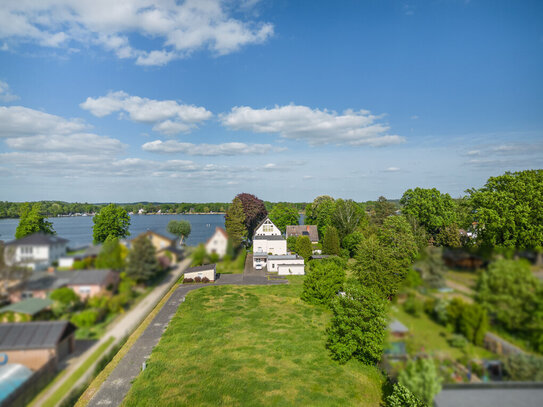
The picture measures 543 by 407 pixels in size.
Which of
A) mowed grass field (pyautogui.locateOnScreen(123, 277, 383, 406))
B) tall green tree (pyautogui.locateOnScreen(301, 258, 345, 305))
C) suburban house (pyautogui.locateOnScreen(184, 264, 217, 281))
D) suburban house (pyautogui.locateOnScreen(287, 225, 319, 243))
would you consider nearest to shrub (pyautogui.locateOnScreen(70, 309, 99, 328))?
mowed grass field (pyautogui.locateOnScreen(123, 277, 383, 406))

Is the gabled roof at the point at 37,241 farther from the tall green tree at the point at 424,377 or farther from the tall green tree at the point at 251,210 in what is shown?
the tall green tree at the point at 251,210

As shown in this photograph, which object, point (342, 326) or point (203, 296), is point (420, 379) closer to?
point (342, 326)

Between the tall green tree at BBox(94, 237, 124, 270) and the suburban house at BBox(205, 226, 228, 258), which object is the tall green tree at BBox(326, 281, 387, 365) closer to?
the suburban house at BBox(205, 226, 228, 258)

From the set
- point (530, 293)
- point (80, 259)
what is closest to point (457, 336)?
point (530, 293)

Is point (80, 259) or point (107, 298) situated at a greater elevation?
point (80, 259)

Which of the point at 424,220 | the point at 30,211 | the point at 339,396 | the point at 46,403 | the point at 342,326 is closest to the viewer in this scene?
the point at 46,403

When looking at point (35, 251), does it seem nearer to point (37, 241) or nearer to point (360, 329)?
point (37, 241)

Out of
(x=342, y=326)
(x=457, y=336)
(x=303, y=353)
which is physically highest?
(x=457, y=336)
